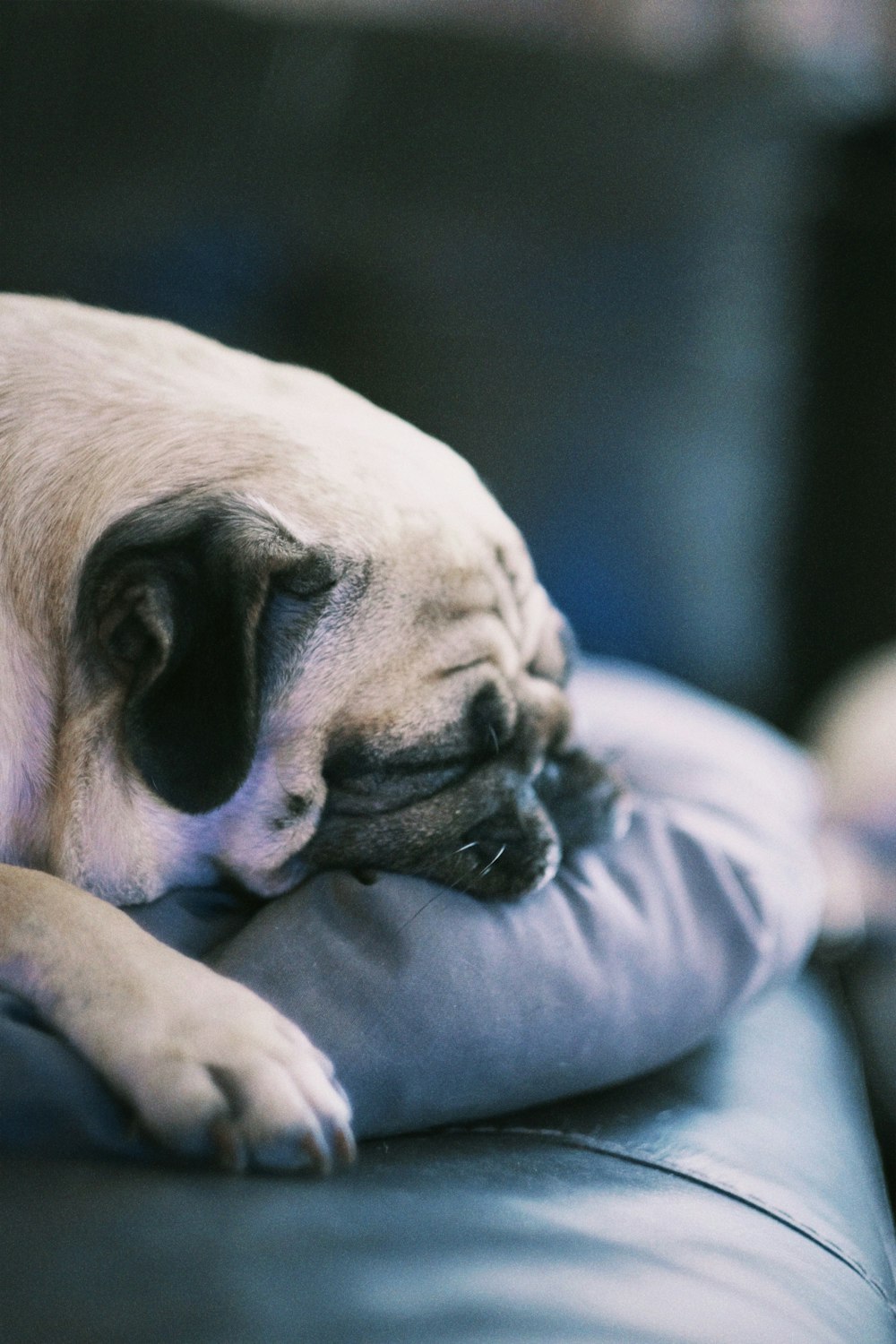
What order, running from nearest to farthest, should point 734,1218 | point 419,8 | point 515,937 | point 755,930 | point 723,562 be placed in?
point 734,1218
point 515,937
point 755,930
point 723,562
point 419,8

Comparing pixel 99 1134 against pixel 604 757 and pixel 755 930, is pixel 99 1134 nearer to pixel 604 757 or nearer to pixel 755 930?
pixel 755 930

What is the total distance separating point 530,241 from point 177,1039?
1418mm

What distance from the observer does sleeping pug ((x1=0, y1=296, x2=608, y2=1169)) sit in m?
0.78

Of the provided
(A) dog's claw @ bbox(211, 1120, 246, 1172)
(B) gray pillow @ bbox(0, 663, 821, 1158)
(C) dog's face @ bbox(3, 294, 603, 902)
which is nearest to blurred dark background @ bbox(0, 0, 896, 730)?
(C) dog's face @ bbox(3, 294, 603, 902)

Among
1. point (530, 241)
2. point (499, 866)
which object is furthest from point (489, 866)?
point (530, 241)

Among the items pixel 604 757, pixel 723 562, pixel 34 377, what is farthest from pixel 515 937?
pixel 723 562

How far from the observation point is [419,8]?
230cm

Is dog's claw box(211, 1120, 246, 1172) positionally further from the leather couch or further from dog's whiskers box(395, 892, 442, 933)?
dog's whiskers box(395, 892, 442, 933)

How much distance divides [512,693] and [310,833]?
21cm

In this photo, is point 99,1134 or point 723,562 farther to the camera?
point 723,562

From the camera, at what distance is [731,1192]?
29.2 inches

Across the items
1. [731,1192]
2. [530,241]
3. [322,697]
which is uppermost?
[530,241]

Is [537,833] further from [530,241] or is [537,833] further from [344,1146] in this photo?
[530,241]

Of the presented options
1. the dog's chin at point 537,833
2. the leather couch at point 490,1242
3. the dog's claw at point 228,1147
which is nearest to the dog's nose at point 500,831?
the dog's chin at point 537,833
